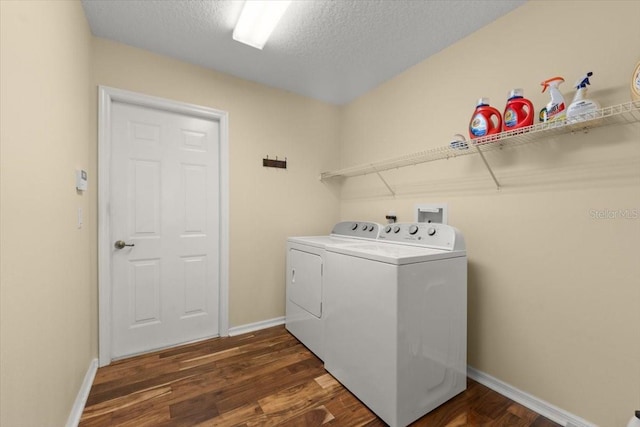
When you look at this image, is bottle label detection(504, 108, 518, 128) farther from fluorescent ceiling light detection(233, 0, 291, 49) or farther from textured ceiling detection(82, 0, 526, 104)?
fluorescent ceiling light detection(233, 0, 291, 49)

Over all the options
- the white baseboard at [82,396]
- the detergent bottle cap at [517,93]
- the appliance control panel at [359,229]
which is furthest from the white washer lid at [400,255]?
the white baseboard at [82,396]

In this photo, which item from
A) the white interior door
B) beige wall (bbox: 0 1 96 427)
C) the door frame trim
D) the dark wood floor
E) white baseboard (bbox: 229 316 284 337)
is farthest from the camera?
white baseboard (bbox: 229 316 284 337)

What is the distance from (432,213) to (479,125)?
Answer: 0.71 m

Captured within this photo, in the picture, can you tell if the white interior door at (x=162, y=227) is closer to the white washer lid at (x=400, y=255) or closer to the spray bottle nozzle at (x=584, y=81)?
the white washer lid at (x=400, y=255)

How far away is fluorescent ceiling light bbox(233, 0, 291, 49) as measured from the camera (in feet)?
5.11

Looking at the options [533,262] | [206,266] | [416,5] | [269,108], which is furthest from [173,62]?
[533,262]

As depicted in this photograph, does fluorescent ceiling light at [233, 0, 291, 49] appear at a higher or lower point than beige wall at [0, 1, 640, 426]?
higher

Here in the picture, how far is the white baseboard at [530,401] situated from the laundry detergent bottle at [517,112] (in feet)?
4.95

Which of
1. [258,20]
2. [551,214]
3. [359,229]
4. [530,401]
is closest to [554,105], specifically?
[551,214]

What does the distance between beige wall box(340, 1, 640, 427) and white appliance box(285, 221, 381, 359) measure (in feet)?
2.19

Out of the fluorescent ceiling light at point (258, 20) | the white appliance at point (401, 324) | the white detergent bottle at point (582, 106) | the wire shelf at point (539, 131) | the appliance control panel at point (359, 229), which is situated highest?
the fluorescent ceiling light at point (258, 20)

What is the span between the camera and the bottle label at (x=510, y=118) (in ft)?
4.82

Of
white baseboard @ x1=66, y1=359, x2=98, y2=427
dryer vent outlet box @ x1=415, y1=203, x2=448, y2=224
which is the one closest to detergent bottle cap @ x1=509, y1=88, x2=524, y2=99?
dryer vent outlet box @ x1=415, y1=203, x2=448, y2=224

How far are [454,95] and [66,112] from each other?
234 centimetres
